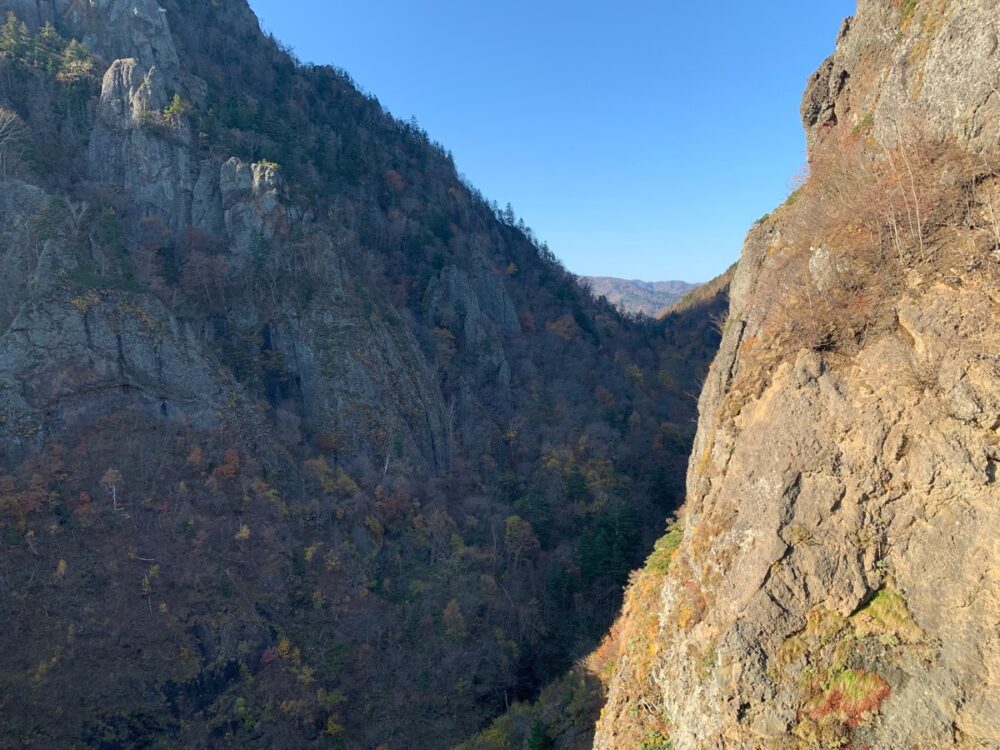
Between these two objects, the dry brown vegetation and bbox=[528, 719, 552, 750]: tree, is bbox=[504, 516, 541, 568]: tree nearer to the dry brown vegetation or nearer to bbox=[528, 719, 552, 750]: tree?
bbox=[528, 719, 552, 750]: tree

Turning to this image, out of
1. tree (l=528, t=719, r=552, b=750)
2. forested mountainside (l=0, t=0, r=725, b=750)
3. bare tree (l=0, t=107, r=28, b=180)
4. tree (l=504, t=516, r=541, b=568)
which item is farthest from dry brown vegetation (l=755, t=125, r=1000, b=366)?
bare tree (l=0, t=107, r=28, b=180)

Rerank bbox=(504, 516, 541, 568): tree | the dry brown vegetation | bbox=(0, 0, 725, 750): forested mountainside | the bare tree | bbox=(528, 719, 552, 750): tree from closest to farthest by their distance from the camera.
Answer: the dry brown vegetation < bbox=(528, 719, 552, 750): tree < bbox=(0, 0, 725, 750): forested mountainside < the bare tree < bbox=(504, 516, 541, 568): tree

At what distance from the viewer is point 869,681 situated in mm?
10023

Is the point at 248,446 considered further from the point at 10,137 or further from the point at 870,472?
the point at 870,472

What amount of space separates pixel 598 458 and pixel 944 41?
4249cm

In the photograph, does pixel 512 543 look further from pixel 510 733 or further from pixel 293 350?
pixel 293 350

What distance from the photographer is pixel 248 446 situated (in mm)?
35719

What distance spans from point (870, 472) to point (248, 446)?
3338 centimetres

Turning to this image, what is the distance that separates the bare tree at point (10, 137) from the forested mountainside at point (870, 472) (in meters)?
43.9

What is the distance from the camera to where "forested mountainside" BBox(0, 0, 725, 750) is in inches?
1054

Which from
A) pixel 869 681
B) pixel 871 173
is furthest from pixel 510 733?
pixel 871 173

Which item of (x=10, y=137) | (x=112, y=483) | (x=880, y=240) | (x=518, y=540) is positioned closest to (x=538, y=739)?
(x=518, y=540)

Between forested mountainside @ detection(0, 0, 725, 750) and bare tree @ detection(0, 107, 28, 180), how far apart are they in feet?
0.70

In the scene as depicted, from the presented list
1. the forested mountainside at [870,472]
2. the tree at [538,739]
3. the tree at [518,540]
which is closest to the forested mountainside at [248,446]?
the tree at [518,540]
